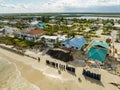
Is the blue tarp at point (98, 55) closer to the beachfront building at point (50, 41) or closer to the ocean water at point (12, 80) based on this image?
the beachfront building at point (50, 41)

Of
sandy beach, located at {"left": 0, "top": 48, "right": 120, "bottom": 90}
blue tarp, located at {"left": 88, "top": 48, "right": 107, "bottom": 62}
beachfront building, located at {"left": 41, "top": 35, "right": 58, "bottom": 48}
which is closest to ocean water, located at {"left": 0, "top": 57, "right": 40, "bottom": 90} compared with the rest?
sandy beach, located at {"left": 0, "top": 48, "right": 120, "bottom": 90}

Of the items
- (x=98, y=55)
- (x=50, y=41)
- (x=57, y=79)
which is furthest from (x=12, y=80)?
(x=50, y=41)

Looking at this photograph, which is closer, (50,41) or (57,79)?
(57,79)

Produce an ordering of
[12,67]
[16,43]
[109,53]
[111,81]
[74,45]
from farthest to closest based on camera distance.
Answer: [16,43]
[74,45]
[109,53]
[12,67]
[111,81]

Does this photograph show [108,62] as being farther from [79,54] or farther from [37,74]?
[37,74]

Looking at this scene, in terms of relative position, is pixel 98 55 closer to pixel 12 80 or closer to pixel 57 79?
pixel 57 79

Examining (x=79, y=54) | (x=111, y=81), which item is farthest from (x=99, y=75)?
(x=79, y=54)

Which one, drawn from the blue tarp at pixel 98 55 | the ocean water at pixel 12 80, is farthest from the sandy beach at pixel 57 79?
the blue tarp at pixel 98 55

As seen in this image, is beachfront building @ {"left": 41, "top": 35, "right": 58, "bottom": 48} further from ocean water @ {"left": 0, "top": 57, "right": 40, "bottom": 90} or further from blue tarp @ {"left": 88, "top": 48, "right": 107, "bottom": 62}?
blue tarp @ {"left": 88, "top": 48, "right": 107, "bottom": 62}
